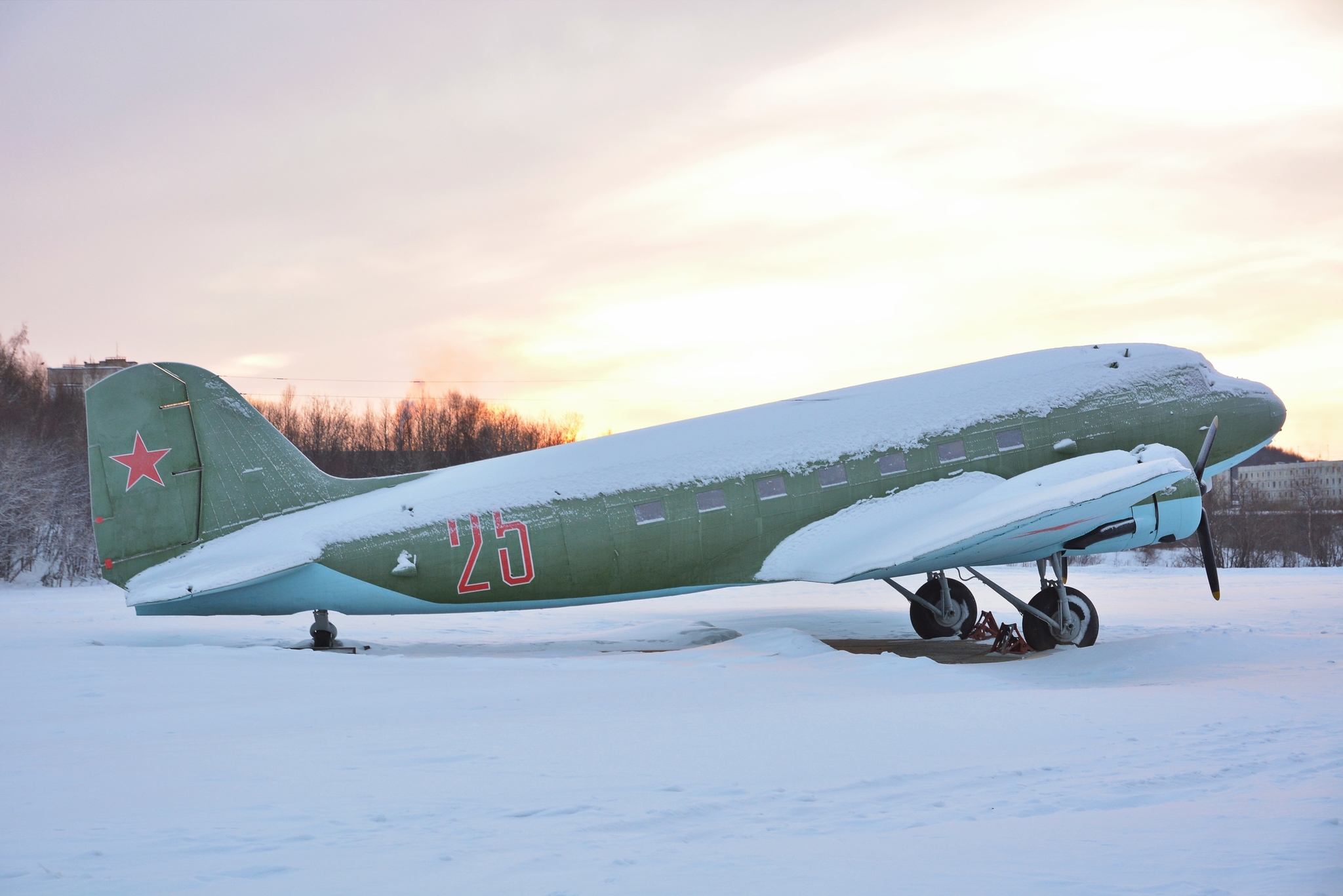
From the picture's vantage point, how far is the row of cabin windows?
14.5 meters

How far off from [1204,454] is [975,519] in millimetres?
4510

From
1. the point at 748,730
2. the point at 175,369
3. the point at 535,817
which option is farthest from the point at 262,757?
the point at 175,369

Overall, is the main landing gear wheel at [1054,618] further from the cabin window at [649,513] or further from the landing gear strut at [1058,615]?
the cabin window at [649,513]

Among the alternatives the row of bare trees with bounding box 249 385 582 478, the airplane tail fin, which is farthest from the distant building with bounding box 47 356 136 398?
the airplane tail fin

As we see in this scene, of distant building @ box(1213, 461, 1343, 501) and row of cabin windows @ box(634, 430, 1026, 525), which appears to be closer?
row of cabin windows @ box(634, 430, 1026, 525)

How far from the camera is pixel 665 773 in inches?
269

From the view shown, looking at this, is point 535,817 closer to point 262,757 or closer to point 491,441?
point 262,757

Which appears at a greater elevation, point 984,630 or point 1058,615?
point 1058,615

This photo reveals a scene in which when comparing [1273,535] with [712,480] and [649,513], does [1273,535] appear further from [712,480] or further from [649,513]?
[649,513]

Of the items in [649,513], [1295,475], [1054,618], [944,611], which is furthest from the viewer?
[1295,475]

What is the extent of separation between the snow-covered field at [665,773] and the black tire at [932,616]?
481 centimetres

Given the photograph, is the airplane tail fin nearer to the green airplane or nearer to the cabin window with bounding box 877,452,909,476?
the green airplane

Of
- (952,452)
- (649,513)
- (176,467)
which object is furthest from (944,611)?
(176,467)

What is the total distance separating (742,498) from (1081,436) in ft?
19.0
